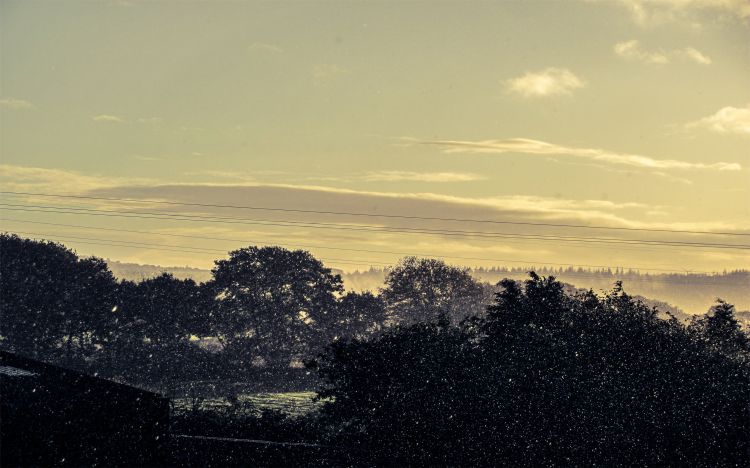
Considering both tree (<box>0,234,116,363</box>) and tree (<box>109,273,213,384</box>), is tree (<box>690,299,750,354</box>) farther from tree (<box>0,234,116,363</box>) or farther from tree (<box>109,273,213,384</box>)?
tree (<box>0,234,116,363</box>)

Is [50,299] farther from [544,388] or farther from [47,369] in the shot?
[544,388]

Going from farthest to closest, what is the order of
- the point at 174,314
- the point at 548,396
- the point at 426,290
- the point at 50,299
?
the point at 426,290 < the point at 174,314 < the point at 50,299 < the point at 548,396

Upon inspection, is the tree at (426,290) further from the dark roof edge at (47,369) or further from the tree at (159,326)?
the dark roof edge at (47,369)

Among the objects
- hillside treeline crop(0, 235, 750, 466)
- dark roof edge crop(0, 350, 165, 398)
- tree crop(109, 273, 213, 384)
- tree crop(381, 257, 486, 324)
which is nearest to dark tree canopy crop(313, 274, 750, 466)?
hillside treeline crop(0, 235, 750, 466)

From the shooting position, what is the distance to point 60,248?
87.8 meters

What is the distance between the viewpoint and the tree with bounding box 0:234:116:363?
262 feet

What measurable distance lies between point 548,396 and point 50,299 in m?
62.3

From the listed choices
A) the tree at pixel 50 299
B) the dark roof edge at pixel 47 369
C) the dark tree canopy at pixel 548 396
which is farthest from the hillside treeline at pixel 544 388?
the tree at pixel 50 299

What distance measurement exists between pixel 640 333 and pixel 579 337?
3.08 m

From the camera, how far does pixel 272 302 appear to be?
340 ft

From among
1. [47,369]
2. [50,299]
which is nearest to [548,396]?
[47,369]

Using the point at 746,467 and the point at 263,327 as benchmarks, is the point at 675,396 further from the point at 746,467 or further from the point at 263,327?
the point at 263,327

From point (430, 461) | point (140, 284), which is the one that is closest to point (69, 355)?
point (140, 284)

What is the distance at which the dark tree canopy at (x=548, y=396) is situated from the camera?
33.5 m
